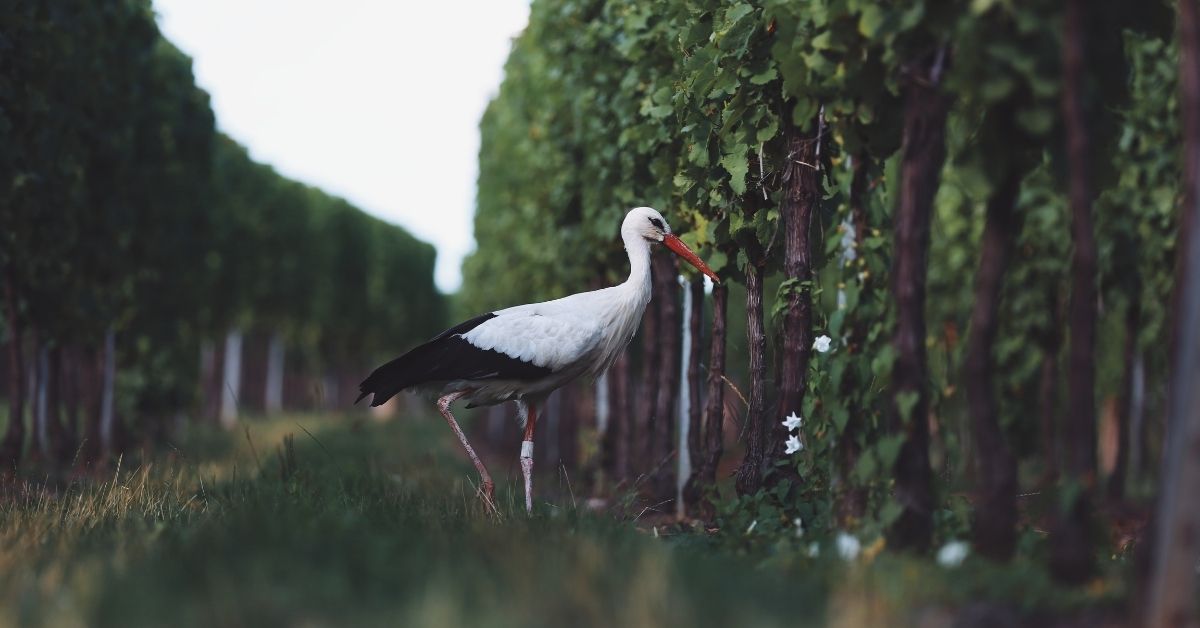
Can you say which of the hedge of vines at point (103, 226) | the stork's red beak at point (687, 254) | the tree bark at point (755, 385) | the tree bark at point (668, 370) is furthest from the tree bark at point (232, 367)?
the tree bark at point (755, 385)

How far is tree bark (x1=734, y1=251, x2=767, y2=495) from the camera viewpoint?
763 cm

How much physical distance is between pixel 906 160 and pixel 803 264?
1.86 metres

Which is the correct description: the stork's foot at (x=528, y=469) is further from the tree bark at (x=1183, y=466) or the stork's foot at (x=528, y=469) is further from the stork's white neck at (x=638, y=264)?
the tree bark at (x=1183, y=466)

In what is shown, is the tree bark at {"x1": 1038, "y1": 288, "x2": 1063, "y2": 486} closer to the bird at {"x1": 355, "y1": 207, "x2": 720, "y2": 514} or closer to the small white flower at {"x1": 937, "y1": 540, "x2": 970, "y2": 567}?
the bird at {"x1": 355, "y1": 207, "x2": 720, "y2": 514}

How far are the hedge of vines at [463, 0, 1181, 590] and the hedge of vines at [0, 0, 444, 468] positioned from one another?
4.64 meters

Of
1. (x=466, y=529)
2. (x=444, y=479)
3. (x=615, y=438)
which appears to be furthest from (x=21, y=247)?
(x=466, y=529)

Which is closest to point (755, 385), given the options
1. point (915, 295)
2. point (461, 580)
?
point (915, 295)

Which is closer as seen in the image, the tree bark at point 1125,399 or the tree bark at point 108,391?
the tree bark at point 1125,399

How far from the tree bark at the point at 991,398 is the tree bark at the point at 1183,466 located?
3.08 ft

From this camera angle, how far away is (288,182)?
35219 millimetres

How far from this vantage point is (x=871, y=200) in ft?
21.4

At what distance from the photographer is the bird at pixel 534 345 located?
8.21 metres

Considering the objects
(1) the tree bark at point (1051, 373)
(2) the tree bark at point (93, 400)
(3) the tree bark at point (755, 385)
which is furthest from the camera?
(2) the tree bark at point (93, 400)

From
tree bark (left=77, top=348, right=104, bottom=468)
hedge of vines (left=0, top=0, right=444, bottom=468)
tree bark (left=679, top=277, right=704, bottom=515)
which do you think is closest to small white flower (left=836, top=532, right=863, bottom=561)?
tree bark (left=679, top=277, right=704, bottom=515)
